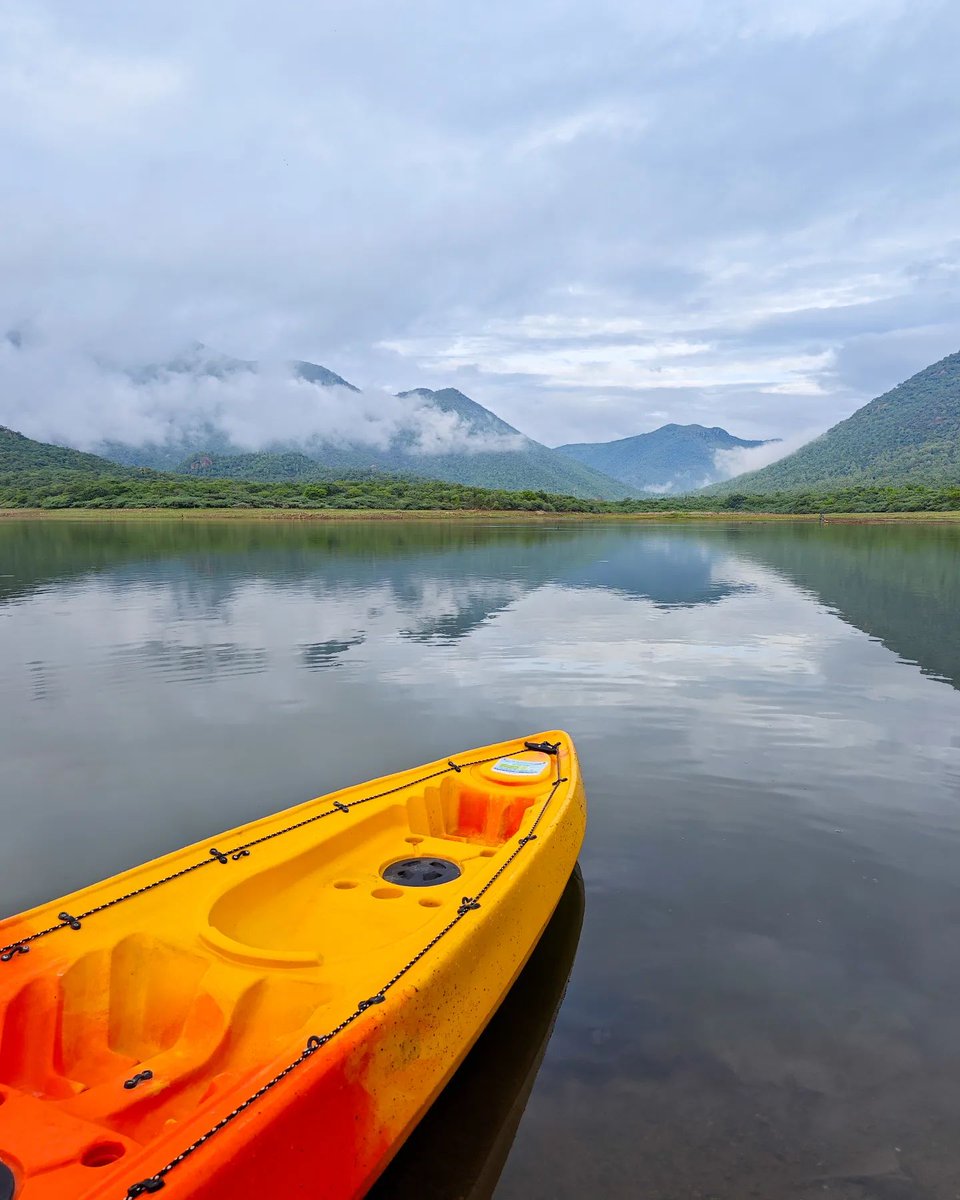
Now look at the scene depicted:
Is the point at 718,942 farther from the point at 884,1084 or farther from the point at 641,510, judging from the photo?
the point at 641,510

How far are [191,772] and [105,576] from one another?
2836 centimetres

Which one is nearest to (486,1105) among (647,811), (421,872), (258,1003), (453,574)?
(258,1003)

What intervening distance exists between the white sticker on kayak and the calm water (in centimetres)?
112

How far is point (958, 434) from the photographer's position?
183m

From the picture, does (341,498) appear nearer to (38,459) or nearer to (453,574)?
(38,459)

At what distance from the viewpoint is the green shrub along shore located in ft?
377

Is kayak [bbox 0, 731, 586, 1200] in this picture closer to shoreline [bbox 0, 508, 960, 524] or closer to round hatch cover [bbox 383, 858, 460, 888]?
round hatch cover [bbox 383, 858, 460, 888]

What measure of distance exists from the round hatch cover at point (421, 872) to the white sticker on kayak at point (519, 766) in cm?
191

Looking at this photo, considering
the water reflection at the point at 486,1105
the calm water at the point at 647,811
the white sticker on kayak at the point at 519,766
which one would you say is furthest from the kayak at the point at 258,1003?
the white sticker on kayak at the point at 519,766

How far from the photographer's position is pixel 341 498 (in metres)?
133

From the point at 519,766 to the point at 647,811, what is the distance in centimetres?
203

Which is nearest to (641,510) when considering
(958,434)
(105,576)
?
(958,434)

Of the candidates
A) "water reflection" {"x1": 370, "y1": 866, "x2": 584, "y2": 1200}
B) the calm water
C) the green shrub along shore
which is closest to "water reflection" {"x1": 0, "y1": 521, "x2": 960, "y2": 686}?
the calm water

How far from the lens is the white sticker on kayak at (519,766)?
8.99 metres
